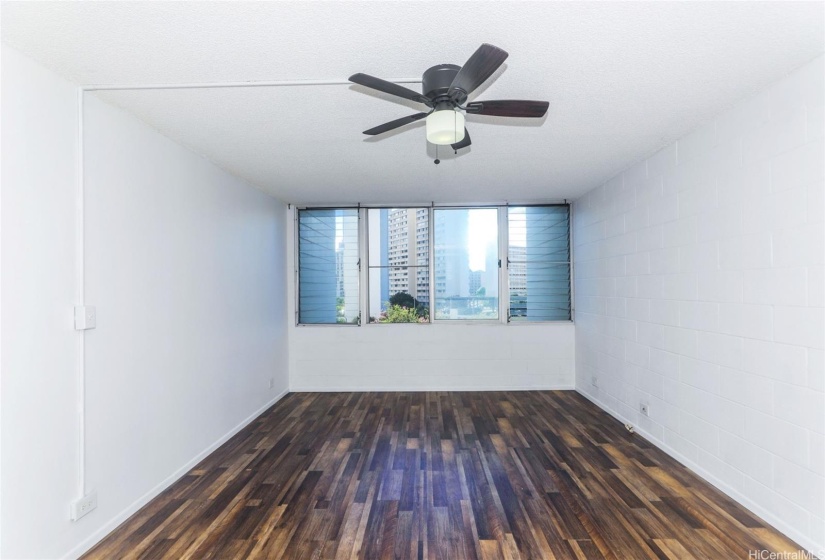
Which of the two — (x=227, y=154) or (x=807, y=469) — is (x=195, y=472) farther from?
(x=807, y=469)

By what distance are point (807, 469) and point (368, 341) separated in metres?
4.22

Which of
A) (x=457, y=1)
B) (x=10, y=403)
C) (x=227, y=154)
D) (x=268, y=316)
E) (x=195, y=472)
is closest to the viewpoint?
(x=457, y=1)

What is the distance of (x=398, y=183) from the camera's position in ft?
14.2

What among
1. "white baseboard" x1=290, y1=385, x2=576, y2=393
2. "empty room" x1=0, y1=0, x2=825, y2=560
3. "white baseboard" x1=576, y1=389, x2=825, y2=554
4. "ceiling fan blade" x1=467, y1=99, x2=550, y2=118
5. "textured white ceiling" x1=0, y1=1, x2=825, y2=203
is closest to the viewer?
"textured white ceiling" x1=0, y1=1, x2=825, y2=203

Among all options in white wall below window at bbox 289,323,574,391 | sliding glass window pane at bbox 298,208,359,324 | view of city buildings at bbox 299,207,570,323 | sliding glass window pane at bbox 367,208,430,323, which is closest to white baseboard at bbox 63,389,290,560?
white wall below window at bbox 289,323,574,391

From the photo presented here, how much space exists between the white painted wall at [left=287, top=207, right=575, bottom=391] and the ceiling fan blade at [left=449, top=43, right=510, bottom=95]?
3.88m

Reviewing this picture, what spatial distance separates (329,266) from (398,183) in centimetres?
174

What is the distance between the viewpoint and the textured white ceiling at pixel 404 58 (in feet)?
5.30

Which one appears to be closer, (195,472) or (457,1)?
(457,1)

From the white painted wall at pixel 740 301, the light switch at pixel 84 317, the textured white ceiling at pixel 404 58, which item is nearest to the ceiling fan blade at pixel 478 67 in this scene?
the textured white ceiling at pixel 404 58

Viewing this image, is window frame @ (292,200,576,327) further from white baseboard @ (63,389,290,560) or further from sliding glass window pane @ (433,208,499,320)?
white baseboard @ (63,389,290,560)

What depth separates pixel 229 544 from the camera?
2135 mm

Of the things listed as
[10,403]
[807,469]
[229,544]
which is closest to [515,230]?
[807,469]

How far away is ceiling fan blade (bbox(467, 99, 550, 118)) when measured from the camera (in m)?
1.89
